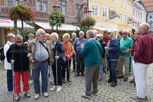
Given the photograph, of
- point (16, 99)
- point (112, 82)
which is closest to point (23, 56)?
point (16, 99)

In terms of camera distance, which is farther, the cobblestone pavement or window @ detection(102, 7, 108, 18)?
window @ detection(102, 7, 108, 18)

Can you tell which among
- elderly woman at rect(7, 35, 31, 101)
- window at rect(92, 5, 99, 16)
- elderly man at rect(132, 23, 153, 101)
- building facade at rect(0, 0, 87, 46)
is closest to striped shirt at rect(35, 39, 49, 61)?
elderly woman at rect(7, 35, 31, 101)

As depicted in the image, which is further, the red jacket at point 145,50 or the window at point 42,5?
the window at point 42,5

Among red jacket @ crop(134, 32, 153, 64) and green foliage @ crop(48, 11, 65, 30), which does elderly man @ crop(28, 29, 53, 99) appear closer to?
red jacket @ crop(134, 32, 153, 64)

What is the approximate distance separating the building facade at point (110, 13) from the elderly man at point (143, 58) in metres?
16.3

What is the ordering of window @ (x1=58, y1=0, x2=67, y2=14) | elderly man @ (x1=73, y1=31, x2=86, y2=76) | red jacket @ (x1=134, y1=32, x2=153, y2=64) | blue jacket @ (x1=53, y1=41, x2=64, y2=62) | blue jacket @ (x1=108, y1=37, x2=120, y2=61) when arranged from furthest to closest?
window @ (x1=58, y1=0, x2=67, y2=14) → elderly man @ (x1=73, y1=31, x2=86, y2=76) → blue jacket @ (x1=108, y1=37, x2=120, y2=61) → blue jacket @ (x1=53, y1=41, x2=64, y2=62) → red jacket @ (x1=134, y1=32, x2=153, y2=64)

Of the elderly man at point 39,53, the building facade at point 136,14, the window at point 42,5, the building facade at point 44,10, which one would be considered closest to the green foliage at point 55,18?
the building facade at point 44,10

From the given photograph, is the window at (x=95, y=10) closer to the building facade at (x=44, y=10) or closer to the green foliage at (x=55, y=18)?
the building facade at (x=44, y=10)

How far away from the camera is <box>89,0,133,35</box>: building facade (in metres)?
20.0

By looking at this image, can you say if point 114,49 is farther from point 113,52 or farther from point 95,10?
point 95,10

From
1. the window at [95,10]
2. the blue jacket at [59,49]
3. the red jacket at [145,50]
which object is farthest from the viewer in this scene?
the window at [95,10]

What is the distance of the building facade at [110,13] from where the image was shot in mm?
19953

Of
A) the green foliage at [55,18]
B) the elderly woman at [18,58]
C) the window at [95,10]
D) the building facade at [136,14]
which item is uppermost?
the building facade at [136,14]

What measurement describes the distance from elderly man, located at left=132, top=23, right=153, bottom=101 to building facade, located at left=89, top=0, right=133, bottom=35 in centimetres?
1631
